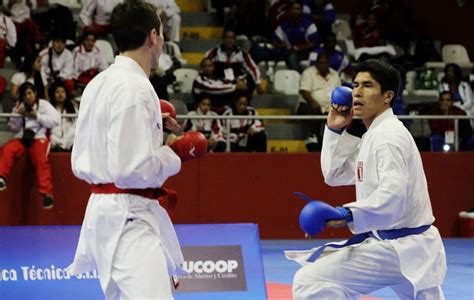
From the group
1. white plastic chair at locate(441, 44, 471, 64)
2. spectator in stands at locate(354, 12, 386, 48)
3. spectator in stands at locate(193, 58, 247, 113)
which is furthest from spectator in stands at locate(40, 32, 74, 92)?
white plastic chair at locate(441, 44, 471, 64)

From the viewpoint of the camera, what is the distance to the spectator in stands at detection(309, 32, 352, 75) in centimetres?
1590

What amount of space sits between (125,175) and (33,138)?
327 inches

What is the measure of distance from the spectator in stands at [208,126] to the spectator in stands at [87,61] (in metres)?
1.68

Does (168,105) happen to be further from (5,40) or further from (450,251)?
(5,40)

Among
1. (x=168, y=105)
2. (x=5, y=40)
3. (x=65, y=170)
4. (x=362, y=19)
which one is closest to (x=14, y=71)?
(x=5, y=40)

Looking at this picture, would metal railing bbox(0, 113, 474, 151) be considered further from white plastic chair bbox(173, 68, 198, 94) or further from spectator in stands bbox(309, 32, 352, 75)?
spectator in stands bbox(309, 32, 352, 75)

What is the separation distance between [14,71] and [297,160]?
4664mm

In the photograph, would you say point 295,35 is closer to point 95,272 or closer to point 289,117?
point 289,117

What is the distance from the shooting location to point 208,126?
13164mm

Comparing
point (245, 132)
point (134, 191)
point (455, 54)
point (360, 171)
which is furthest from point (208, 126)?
point (134, 191)

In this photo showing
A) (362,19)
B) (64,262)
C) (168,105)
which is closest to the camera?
(168,105)

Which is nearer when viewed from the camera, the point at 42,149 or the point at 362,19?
the point at 42,149

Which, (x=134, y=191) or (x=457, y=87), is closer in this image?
(x=134, y=191)

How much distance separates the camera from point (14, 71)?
14859mm
